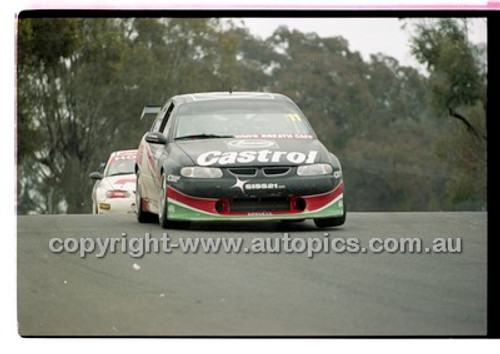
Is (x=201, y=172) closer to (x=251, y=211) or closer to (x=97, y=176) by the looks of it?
(x=251, y=211)

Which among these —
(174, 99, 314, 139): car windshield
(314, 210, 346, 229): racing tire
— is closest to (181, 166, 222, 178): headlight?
(174, 99, 314, 139): car windshield

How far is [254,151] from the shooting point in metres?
15.0

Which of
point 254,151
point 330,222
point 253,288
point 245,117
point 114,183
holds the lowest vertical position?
point 253,288

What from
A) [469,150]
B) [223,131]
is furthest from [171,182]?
[469,150]

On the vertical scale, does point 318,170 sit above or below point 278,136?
below

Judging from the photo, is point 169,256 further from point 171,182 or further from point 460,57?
point 460,57

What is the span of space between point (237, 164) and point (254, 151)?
0.47 feet

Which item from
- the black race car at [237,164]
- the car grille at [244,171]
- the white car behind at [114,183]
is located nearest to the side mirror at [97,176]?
the white car behind at [114,183]

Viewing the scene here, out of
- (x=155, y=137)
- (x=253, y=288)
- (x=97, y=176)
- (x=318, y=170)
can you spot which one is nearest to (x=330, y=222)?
(x=318, y=170)

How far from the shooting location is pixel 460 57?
48.3ft

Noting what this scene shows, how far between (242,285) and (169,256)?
0.41 meters

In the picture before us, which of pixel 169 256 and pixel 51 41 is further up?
pixel 51 41

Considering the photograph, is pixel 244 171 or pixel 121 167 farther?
pixel 121 167

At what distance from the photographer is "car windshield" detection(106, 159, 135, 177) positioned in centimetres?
1503
